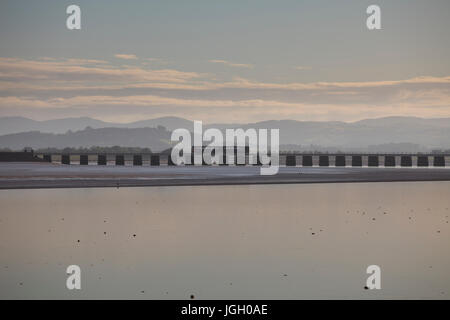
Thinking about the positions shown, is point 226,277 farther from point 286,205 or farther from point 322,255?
point 286,205

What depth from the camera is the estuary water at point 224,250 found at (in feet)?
41.4

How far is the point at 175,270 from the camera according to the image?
14.5m

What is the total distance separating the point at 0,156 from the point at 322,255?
257ft

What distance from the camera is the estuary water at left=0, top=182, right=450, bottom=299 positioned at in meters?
12.6

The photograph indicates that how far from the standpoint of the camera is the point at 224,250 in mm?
17156

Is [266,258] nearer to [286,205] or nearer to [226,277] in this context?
[226,277]

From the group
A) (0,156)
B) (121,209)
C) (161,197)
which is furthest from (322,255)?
(0,156)

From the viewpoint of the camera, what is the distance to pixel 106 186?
4778 centimetres
